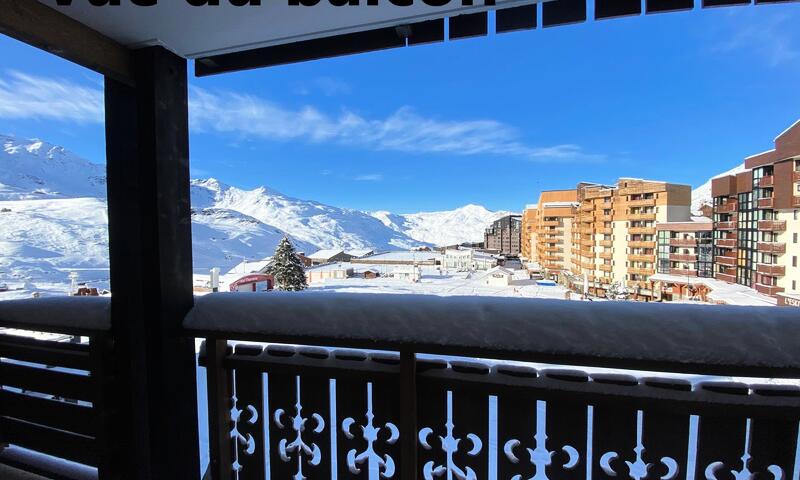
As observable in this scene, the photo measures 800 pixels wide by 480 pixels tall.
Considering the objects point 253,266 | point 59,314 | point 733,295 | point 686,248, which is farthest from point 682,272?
point 253,266

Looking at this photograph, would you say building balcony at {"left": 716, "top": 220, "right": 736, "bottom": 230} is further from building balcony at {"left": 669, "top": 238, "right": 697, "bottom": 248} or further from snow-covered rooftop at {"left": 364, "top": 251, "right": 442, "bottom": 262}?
snow-covered rooftop at {"left": 364, "top": 251, "right": 442, "bottom": 262}

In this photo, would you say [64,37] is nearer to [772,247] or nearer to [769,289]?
[772,247]

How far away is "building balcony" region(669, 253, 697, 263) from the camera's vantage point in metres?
8.80

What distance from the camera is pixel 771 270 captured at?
18.0 feet

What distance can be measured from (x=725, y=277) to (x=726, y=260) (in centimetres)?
43

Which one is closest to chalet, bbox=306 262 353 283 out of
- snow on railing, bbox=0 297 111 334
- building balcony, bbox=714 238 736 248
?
snow on railing, bbox=0 297 111 334

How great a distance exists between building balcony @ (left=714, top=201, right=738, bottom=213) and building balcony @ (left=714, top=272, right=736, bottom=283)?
1599mm

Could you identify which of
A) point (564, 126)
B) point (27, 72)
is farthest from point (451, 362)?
point (564, 126)

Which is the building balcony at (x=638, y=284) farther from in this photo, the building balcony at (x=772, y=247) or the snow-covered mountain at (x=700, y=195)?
the building balcony at (x=772, y=247)

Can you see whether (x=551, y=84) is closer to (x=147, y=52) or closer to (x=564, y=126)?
(x=564, y=126)

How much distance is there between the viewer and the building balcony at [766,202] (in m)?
5.54

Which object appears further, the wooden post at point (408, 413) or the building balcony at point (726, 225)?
the building balcony at point (726, 225)

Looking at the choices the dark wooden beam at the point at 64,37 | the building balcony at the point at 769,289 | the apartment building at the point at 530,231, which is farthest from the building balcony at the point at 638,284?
the dark wooden beam at the point at 64,37

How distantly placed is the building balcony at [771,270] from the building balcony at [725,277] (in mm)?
1764
